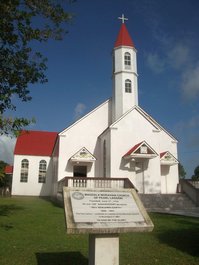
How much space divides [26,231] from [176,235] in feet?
18.2

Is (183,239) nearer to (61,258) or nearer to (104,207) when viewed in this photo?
(61,258)

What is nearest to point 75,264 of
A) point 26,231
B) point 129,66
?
point 26,231

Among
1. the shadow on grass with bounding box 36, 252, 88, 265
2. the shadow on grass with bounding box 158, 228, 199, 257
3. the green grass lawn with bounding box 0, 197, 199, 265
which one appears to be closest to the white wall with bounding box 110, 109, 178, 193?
the green grass lawn with bounding box 0, 197, 199, 265

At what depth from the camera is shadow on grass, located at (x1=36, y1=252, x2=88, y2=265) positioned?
7.22 m

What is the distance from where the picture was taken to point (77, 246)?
891 centimetres

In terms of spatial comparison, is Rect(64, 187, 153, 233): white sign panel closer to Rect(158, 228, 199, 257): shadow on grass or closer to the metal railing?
Rect(158, 228, 199, 257): shadow on grass

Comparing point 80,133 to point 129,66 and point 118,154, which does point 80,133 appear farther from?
point 129,66

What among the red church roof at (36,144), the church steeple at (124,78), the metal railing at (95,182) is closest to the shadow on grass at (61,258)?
the metal railing at (95,182)

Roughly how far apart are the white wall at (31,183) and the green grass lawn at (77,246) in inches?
931

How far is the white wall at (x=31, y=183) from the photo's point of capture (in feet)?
116

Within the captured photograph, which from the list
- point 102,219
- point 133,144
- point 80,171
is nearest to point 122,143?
point 133,144

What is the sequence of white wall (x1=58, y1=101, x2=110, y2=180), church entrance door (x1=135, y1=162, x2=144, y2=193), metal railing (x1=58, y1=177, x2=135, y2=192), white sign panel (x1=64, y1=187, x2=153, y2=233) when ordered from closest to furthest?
white sign panel (x1=64, y1=187, x2=153, y2=233) < metal railing (x1=58, y1=177, x2=135, y2=192) < church entrance door (x1=135, y1=162, x2=144, y2=193) < white wall (x1=58, y1=101, x2=110, y2=180)

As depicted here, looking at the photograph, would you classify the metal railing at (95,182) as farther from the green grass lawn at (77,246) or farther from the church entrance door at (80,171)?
the green grass lawn at (77,246)

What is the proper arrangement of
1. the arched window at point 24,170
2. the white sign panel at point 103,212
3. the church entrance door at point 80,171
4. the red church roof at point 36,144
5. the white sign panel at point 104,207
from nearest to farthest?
1. the white sign panel at point 103,212
2. the white sign panel at point 104,207
3. the church entrance door at point 80,171
4. the arched window at point 24,170
5. the red church roof at point 36,144
